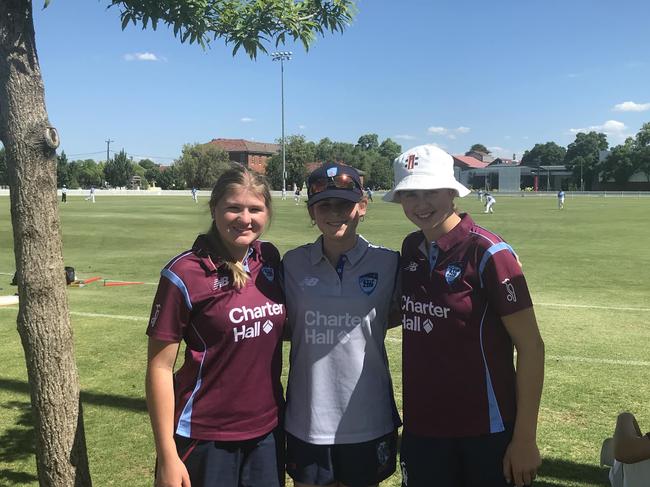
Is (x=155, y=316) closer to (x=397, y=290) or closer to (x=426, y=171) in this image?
(x=397, y=290)

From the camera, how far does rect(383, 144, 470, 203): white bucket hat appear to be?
2.57 meters

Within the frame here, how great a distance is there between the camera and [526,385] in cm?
239

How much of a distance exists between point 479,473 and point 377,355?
67 centimetres

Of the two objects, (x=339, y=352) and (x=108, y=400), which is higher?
(x=339, y=352)

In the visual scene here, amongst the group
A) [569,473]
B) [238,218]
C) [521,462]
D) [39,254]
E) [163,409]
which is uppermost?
[238,218]

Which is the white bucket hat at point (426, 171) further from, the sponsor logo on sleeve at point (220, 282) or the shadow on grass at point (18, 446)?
the shadow on grass at point (18, 446)

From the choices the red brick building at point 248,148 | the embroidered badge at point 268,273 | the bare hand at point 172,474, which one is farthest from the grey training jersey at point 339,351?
the red brick building at point 248,148

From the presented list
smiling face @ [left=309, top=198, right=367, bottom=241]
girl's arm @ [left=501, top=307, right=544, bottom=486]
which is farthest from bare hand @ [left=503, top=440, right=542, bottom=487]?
smiling face @ [left=309, top=198, right=367, bottom=241]

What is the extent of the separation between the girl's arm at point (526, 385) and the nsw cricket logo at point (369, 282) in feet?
1.98

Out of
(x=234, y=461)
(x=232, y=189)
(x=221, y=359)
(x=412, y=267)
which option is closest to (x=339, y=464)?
(x=234, y=461)

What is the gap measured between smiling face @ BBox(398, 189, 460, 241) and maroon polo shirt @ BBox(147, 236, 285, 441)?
800 millimetres

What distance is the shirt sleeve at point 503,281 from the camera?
7.70 feet

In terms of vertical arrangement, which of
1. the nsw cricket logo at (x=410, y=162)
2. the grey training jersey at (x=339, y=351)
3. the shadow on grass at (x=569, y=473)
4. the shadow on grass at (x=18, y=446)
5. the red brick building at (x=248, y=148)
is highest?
the red brick building at (x=248, y=148)

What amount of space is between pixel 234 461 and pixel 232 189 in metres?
1.23
